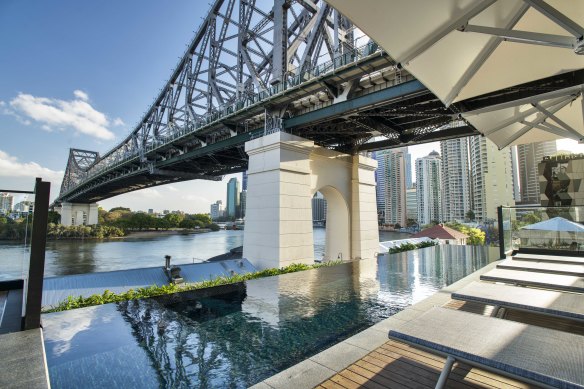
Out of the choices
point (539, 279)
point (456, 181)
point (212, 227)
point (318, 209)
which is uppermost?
point (456, 181)

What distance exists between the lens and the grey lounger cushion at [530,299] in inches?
111

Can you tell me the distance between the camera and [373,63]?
10.4 meters

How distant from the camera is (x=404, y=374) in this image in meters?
2.54

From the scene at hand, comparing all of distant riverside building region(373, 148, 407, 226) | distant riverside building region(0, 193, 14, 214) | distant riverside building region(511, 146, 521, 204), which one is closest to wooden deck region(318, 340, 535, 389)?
distant riverside building region(0, 193, 14, 214)

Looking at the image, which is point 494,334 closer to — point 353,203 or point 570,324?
point 570,324

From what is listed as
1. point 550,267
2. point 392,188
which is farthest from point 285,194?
point 392,188

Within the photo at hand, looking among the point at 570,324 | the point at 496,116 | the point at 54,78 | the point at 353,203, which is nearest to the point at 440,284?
the point at 570,324

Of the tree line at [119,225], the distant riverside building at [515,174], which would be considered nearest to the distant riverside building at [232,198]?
the tree line at [119,225]

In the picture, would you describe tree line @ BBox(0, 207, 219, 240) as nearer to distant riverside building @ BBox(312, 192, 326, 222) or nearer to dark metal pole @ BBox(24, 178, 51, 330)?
distant riverside building @ BBox(312, 192, 326, 222)

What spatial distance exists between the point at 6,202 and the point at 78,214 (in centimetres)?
6666

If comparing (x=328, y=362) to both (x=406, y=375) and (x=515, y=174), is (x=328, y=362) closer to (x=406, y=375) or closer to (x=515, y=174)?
(x=406, y=375)

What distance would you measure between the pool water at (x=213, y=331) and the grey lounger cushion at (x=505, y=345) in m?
1.59

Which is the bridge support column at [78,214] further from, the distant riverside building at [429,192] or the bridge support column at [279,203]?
the distant riverside building at [429,192]

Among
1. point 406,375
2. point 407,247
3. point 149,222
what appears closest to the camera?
point 406,375
